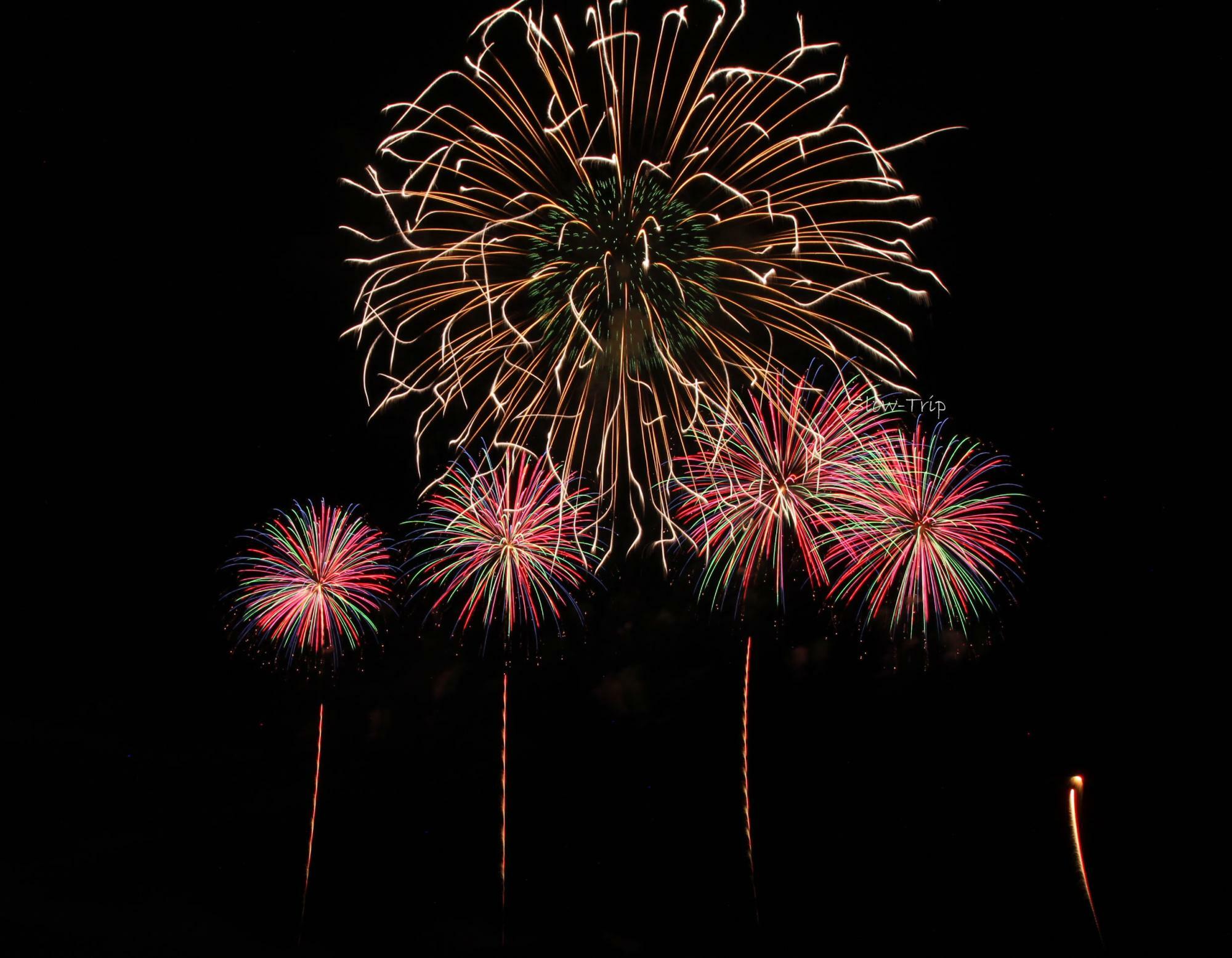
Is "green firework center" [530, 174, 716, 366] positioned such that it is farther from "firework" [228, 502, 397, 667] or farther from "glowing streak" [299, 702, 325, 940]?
"glowing streak" [299, 702, 325, 940]

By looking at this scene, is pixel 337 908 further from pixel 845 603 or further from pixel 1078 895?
pixel 1078 895

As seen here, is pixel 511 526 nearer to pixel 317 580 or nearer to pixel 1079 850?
pixel 317 580

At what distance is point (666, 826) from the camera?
57.9ft

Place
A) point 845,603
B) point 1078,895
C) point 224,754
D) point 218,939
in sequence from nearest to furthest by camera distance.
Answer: point 1078,895 → point 218,939 → point 845,603 → point 224,754

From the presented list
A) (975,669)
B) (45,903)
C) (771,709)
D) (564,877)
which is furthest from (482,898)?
(975,669)

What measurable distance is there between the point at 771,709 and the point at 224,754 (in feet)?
46.1

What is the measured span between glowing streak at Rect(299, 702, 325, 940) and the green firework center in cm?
1075

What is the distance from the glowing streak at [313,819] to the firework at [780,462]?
10352 millimetres

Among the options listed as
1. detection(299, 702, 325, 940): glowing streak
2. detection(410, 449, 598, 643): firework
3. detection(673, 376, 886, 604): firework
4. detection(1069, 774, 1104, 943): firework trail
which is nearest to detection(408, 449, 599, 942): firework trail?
detection(410, 449, 598, 643): firework

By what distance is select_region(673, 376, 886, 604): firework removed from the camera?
10.8 m

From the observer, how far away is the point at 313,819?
64.3 feet

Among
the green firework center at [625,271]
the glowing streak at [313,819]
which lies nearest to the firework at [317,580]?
the glowing streak at [313,819]

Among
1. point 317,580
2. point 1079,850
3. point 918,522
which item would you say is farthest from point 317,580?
point 1079,850

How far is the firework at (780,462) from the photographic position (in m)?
10.8
